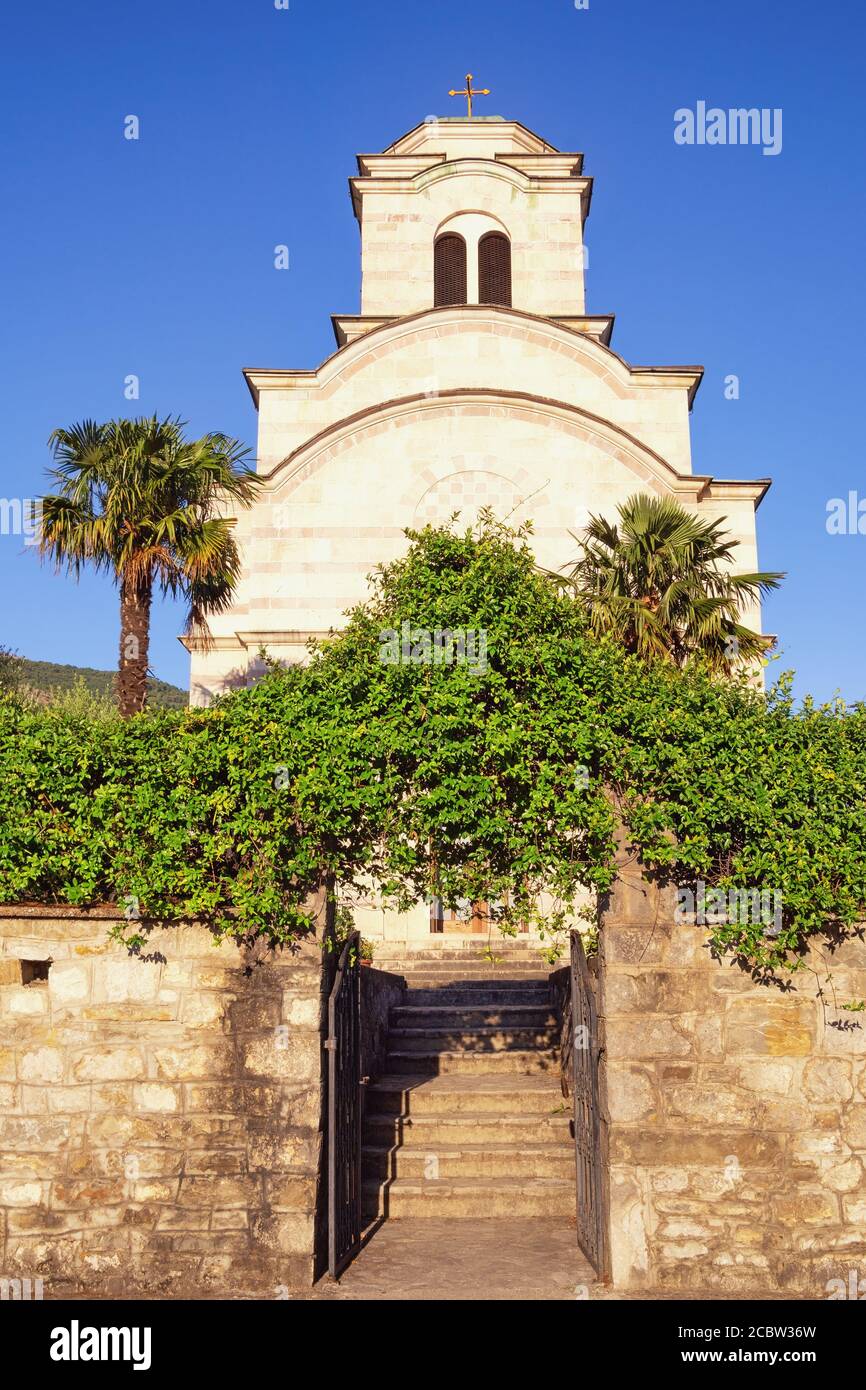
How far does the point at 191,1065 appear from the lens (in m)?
7.56

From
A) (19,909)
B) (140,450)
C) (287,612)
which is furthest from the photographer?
(287,612)

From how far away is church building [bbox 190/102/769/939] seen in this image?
19.8 meters

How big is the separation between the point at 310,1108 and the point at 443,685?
2861 millimetres

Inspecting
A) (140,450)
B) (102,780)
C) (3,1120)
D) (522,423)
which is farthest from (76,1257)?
(522,423)

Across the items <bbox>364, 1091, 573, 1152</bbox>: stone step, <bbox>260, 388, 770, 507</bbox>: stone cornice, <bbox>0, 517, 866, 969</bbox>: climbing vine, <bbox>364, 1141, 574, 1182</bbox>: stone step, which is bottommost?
<bbox>364, 1141, 574, 1182</bbox>: stone step

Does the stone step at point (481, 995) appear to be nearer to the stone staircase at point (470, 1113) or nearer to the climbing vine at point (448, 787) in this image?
the stone staircase at point (470, 1113)

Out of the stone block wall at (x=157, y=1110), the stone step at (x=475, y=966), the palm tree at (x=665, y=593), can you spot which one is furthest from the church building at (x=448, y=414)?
the stone block wall at (x=157, y=1110)

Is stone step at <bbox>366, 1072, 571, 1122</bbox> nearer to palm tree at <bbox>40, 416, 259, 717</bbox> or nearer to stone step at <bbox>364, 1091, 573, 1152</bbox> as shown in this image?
stone step at <bbox>364, 1091, 573, 1152</bbox>

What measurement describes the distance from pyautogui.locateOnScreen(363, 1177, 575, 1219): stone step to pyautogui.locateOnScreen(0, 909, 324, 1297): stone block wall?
220 cm

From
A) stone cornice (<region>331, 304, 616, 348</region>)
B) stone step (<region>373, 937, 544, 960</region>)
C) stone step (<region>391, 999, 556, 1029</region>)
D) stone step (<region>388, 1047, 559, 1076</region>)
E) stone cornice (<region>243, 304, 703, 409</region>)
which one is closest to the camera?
stone step (<region>388, 1047, 559, 1076</region>)

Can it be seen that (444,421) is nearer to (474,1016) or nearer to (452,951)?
(452,951)

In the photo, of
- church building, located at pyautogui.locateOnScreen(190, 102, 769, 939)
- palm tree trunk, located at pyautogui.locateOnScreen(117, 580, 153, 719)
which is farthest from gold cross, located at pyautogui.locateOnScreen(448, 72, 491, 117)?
palm tree trunk, located at pyautogui.locateOnScreen(117, 580, 153, 719)

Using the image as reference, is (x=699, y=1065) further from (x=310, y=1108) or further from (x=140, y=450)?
(x=140, y=450)

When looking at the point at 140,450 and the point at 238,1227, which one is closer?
the point at 238,1227
